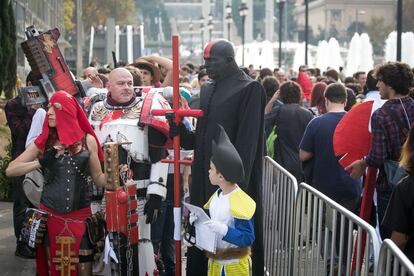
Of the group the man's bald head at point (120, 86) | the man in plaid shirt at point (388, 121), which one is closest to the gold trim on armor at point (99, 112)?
the man's bald head at point (120, 86)

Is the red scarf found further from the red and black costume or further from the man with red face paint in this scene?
the man with red face paint

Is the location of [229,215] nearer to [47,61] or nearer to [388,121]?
[388,121]

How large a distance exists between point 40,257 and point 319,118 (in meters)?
2.81

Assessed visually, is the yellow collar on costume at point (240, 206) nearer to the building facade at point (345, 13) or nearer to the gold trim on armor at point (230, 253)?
the gold trim on armor at point (230, 253)

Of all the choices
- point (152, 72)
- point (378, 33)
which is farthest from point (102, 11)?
point (152, 72)

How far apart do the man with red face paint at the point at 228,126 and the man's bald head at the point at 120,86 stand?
680 millimetres

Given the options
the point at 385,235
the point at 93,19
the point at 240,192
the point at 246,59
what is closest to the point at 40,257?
the point at 240,192

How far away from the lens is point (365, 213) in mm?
6879

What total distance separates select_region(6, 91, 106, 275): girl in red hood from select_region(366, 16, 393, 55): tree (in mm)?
97153

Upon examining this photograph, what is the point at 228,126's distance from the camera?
5969 mm

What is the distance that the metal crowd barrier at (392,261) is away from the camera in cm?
380

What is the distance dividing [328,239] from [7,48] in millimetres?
16561

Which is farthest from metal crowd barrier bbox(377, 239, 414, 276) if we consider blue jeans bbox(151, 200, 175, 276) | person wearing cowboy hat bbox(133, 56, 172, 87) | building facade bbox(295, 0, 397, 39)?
building facade bbox(295, 0, 397, 39)

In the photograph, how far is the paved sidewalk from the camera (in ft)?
25.8
